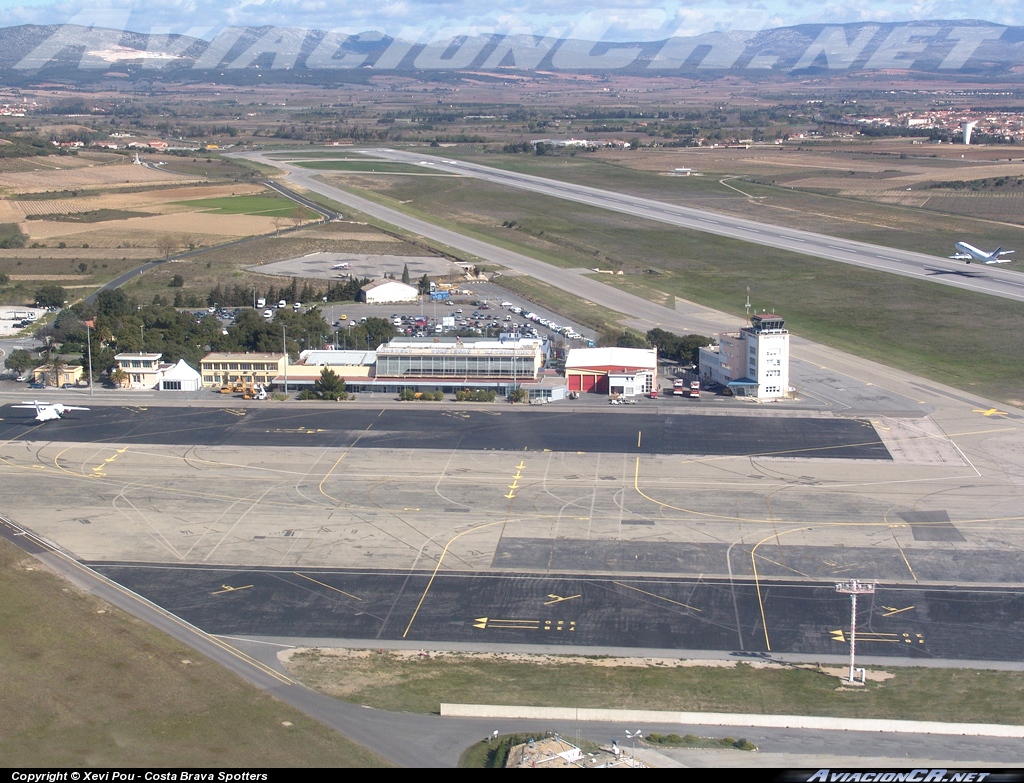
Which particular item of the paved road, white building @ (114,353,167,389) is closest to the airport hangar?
white building @ (114,353,167,389)

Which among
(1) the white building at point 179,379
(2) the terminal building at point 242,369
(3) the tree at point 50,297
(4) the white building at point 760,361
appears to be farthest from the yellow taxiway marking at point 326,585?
(3) the tree at point 50,297

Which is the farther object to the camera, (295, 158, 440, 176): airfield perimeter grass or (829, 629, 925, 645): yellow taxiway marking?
(295, 158, 440, 176): airfield perimeter grass

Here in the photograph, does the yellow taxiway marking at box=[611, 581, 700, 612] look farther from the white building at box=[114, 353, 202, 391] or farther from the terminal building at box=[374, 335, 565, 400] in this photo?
the white building at box=[114, 353, 202, 391]

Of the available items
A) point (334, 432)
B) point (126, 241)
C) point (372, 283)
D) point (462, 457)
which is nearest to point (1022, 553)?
point (462, 457)

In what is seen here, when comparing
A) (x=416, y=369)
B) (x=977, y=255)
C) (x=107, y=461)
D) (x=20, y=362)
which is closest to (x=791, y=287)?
(x=977, y=255)
